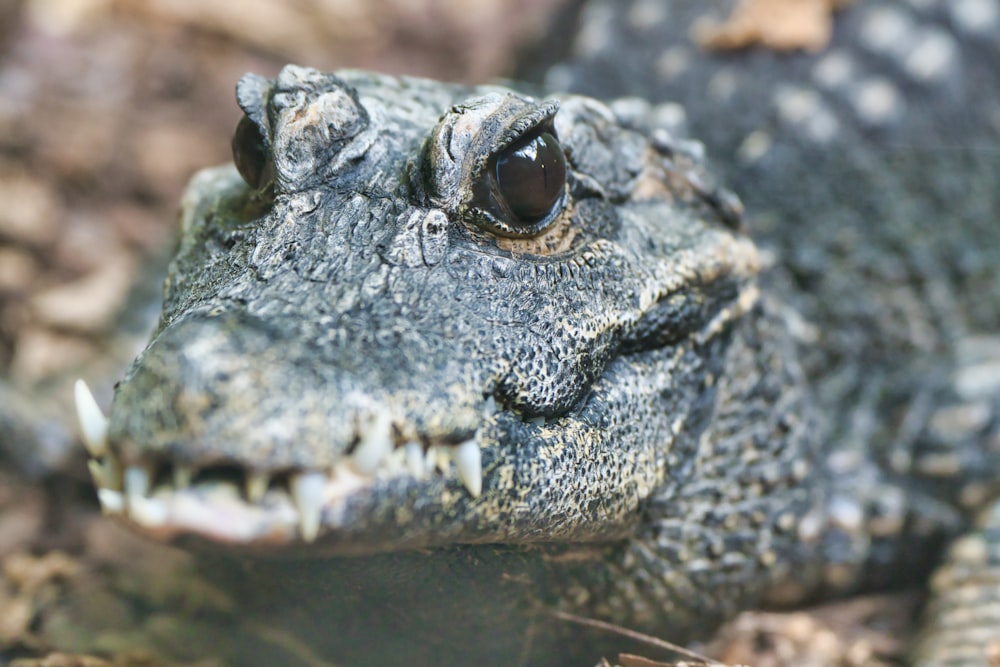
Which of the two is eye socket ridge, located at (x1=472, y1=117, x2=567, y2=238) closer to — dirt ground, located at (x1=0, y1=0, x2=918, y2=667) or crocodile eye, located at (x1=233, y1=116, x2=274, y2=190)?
crocodile eye, located at (x1=233, y1=116, x2=274, y2=190)

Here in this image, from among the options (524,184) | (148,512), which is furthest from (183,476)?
(524,184)

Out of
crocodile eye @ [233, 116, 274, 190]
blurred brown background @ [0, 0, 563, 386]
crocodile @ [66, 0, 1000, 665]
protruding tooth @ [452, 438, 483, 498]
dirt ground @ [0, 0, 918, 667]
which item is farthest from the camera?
blurred brown background @ [0, 0, 563, 386]

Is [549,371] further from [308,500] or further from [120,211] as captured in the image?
[120,211]

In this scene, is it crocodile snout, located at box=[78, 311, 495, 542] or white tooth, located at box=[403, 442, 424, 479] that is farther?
white tooth, located at box=[403, 442, 424, 479]

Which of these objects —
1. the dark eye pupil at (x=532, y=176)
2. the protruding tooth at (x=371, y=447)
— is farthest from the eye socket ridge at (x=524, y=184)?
the protruding tooth at (x=371, y=447)

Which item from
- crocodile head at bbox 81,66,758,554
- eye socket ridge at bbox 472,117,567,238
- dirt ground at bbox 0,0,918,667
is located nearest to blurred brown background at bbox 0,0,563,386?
dirt ground at bbox 0,0,918,667

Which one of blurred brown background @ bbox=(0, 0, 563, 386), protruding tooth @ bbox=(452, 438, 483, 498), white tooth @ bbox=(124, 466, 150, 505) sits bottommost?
white tooth @ bbox=(124, 466, 150, 505)

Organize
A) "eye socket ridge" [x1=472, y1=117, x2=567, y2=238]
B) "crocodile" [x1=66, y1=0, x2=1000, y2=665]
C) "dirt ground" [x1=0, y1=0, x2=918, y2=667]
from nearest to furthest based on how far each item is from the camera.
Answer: "crocodile" [x1=66, y1=0, x2=1000, y2=665]
"eye socket ridge" [x1=472, y1=117, x2=567, y2=238]
"dirt ground" [x1=0, y1=0, x2=918, y2=667]
